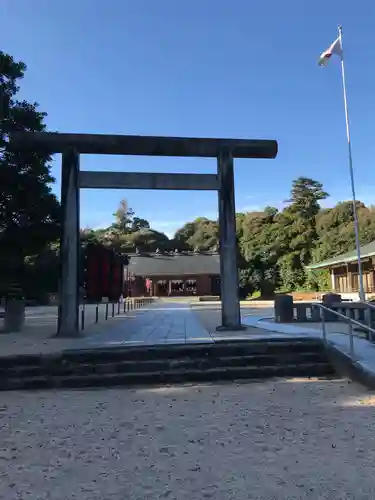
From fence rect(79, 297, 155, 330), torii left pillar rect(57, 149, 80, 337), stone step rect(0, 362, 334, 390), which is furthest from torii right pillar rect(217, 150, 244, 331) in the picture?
fence rect(79, 297, 155, 330)

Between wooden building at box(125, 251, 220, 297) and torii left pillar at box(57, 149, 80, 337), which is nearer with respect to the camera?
torii left pillar at box(57, 149, 80, 337)

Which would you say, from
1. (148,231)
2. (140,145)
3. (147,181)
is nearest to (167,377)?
(147,181)

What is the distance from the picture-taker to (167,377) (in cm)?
677

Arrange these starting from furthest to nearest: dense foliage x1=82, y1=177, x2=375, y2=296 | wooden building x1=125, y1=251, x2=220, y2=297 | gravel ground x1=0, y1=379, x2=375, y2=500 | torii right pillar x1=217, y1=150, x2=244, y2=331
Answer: wooden building x1=125, y1=251, x2=220, y2=297 → dense foliage x1=82, y1=177, x2=375, y2=296 → torii right pillar x1=217, y1=150, x2=244, y2=331 → gravel ground x1=0, y1=379, x2=375, y2=500

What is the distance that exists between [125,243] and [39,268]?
5347 cm

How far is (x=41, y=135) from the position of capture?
402 inches

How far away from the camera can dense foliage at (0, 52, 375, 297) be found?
455 inches

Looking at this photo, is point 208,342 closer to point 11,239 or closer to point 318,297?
point 11,239

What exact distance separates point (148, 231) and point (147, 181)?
58484 mm

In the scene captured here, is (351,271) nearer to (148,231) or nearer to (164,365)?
(164,365)

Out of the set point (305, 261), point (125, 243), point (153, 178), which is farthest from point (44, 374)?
point (125, 243)

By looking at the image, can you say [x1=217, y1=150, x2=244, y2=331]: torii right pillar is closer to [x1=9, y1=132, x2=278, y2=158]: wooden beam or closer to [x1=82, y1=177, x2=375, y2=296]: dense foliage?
[x1=9, y1=132, x2=278, y2=158]: wooden beam

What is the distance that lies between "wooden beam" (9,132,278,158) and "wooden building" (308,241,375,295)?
712 inches

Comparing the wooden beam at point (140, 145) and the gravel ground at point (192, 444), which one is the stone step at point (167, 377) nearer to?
the gravel ground at point (192, 444)
